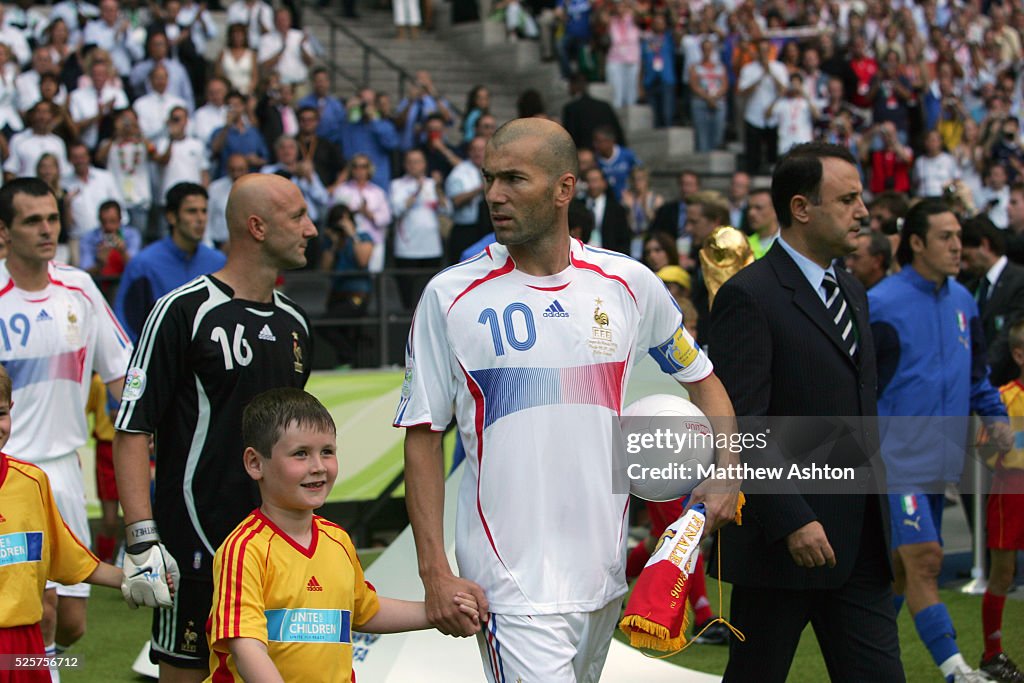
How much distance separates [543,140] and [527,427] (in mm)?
860

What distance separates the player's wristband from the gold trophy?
335 cm

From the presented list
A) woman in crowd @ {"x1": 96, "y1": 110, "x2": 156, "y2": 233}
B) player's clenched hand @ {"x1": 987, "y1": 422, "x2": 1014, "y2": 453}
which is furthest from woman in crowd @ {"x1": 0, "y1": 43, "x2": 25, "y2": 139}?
player's clenched hand @ {"x1": 987, "y1": 422, "x2": 1014, "y2": 453}

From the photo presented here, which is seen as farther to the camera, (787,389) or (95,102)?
(95,102)

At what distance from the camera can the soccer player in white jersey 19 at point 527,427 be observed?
13.5 ft

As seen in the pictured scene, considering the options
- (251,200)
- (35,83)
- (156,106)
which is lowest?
(251,200)

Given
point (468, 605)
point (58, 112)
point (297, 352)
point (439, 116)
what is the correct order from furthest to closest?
point (439, 116) < point (58, 112) < point (297, 352) < point (468, 605)

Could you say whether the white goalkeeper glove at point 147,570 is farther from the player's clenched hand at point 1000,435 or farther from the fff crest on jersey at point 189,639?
the player's clenched hand at point 1000,435

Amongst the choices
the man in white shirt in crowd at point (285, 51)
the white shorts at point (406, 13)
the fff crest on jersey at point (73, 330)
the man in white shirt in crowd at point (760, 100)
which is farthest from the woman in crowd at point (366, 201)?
the fff crest on jersey at point (73, 330)

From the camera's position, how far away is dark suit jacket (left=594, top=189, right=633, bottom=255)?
13.3 meters

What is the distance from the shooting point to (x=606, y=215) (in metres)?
13.4

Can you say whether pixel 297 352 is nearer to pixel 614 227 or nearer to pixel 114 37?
pixel 614 227

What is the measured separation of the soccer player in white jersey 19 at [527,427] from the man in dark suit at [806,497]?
745mm

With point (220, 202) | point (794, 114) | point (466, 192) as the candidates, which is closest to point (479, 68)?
point (794, 114)

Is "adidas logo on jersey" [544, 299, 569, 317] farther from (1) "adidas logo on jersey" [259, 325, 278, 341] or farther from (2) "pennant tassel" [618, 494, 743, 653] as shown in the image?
(1) "adidas logo on jersey" [259, 325, 278, 341]
